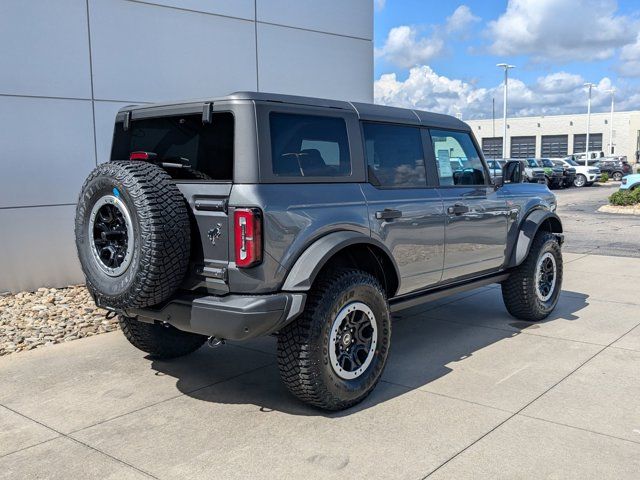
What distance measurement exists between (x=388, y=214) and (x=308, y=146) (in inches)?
32.2

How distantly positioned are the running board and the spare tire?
179 cm

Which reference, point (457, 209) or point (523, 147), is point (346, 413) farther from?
point (523, 147)

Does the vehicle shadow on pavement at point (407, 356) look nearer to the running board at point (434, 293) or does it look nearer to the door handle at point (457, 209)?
the running board at point (434, 293)

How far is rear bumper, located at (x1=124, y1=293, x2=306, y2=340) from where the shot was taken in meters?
3.66

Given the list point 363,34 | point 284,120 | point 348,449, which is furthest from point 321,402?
point 363,34

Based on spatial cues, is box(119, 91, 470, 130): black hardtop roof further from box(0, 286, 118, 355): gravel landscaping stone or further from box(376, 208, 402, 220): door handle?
box(0, 286, 118, 355): gravel landscaping stone

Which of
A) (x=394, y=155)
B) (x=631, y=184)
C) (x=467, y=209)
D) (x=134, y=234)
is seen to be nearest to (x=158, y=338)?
(x=134, y=234)

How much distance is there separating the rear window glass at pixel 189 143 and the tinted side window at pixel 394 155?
117cm

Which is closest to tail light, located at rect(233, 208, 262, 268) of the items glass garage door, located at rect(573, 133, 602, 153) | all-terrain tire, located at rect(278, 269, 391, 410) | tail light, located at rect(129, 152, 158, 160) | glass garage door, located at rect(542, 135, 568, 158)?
all-terrain tire, located at rect(278, 269, 391, 410)

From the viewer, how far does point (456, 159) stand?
5.59m

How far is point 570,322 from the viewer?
642cm

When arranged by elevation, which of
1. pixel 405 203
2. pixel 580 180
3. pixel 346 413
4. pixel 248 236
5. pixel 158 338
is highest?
pixel 405 203

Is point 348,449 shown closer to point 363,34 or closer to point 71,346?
point 71,346

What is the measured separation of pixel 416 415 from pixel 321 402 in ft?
2.08
